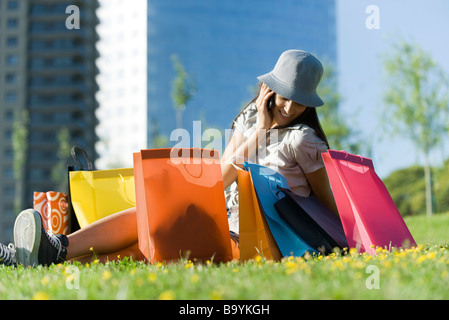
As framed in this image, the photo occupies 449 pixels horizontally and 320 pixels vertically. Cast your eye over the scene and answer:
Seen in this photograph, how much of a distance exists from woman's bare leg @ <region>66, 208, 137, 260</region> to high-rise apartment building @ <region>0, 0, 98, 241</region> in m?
51.4

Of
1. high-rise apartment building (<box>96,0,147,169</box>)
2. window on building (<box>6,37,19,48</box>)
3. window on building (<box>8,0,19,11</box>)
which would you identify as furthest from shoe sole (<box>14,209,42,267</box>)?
window on building (<box>8,0,19,11</box>)

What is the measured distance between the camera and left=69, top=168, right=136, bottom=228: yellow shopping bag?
441 cm

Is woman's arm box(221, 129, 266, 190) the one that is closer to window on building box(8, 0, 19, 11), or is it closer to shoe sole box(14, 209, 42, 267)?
shoe sole box(14, 209, 42, 267)

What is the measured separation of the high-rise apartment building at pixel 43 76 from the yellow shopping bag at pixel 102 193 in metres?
50.4

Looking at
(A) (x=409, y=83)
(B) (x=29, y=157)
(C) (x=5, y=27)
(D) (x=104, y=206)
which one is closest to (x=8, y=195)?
(B) (x=29, y=157)

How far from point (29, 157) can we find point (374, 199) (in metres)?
54.0

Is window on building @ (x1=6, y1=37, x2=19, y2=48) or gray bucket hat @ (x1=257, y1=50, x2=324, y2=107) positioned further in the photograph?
window on building @ (x1=6, y1=37, x2=19, y2=48)

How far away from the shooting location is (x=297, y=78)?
3545 mm

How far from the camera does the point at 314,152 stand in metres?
3.61

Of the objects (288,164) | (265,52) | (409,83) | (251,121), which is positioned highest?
(265,52)

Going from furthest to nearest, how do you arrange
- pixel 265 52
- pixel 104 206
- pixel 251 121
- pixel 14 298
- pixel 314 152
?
pixel 265 52 → pixel 104 206 → pixel 251 121 → pixel 314 152 → pixel 14 298

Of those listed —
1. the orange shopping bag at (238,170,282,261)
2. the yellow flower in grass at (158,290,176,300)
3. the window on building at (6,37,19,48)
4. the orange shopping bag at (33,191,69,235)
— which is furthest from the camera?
the window on building at (6,37,19,48)

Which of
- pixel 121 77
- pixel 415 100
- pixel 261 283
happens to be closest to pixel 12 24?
pixel 121 77

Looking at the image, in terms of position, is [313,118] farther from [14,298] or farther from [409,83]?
[409,83]
